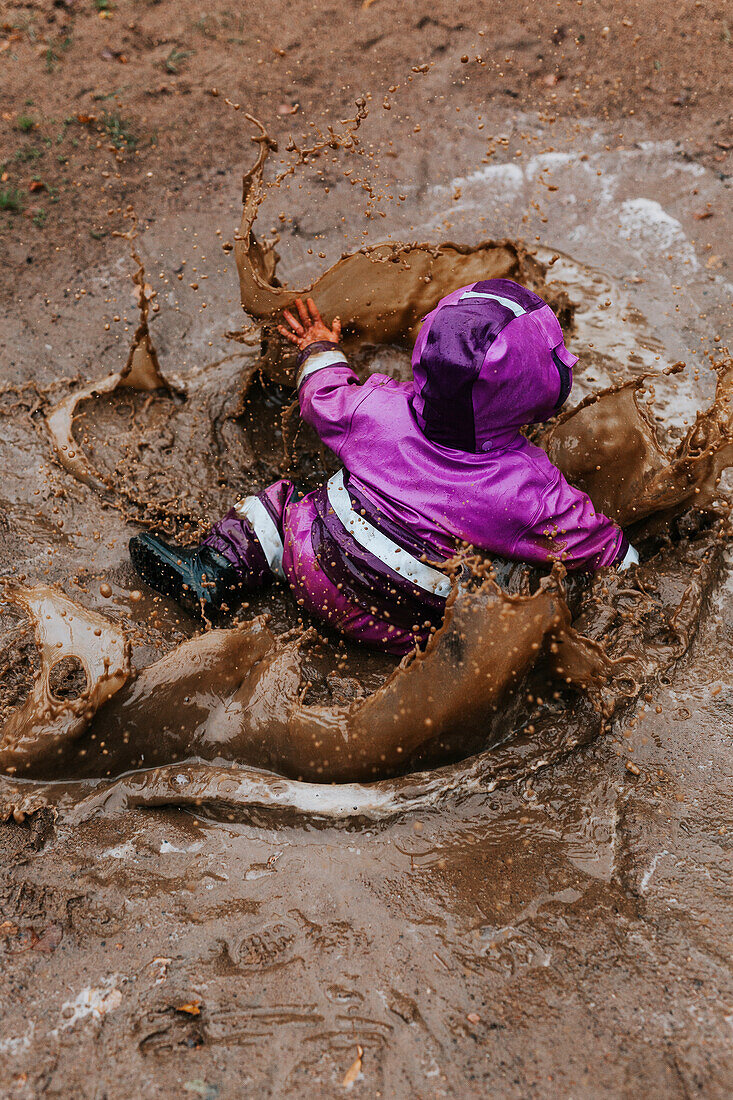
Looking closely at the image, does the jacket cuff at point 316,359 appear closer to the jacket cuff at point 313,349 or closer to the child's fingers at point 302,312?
the jacket cuff at point 313,349

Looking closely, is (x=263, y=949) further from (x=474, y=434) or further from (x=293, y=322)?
(x=293, y=322)

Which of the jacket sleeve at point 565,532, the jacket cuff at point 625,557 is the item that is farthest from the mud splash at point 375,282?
the jacket cuff at point 625,557

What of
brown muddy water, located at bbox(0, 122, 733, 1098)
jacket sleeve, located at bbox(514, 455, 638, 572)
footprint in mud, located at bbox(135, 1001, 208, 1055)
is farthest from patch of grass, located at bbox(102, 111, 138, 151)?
footprint in mud, located at bbox(135, 1001, 208, 1055)

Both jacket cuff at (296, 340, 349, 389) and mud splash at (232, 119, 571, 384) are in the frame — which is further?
mud splash at (232, 119, 571, 384)

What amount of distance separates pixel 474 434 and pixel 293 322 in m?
1.17

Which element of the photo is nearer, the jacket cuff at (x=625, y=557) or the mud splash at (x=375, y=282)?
the jacket cuff at (x=625, y=557)

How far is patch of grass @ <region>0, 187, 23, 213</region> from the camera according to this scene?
4.51m

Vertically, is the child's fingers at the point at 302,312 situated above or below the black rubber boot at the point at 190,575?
above

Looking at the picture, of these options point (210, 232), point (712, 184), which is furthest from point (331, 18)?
point (712, 184)

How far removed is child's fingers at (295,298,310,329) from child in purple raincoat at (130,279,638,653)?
259mm

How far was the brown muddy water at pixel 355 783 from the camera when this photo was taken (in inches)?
77.2

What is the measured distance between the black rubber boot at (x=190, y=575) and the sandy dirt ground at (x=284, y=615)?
121mm

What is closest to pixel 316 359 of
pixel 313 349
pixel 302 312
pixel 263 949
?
pixel 313 349

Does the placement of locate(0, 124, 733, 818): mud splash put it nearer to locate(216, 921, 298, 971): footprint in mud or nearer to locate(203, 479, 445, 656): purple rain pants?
locate(203, 479, 445, 656): purple rain pants
